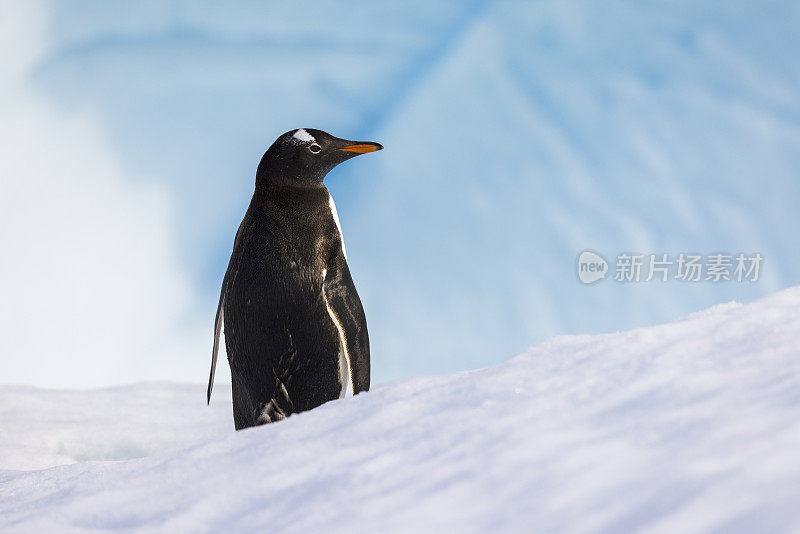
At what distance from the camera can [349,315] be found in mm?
3676

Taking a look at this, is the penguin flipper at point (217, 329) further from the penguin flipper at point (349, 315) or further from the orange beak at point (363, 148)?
the orange beak at point (363, 148)

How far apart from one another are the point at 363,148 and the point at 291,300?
37.3 inches

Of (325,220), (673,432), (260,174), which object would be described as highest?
(260,174)

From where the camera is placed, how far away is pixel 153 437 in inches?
226

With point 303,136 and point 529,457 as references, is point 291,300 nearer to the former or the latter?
point 303,136

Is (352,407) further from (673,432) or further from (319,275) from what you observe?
(319,275)

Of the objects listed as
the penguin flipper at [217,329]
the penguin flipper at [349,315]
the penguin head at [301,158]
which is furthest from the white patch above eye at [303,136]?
the penguin flipper at [217,329]

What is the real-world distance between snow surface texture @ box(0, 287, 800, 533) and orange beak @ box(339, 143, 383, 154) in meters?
1.96

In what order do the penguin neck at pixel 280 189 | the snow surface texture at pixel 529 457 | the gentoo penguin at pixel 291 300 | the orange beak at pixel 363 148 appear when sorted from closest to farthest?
the snow surface texture at pixel 529 457 < the gentoo penguin at pixel 291 300 < the penguin neck at pixel 280 189 < the orange beak at pixel 363 148

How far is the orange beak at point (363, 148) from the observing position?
3.95 meters

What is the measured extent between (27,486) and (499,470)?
5.36 ft

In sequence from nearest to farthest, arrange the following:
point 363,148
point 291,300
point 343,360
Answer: point 291,300
point 343,360
point 363,148

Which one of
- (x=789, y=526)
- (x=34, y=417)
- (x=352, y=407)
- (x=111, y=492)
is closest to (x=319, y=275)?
(x=352, y=407)

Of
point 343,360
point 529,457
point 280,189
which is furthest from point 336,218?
point 529,457
